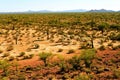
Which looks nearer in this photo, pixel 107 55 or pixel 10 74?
pixel 10 74

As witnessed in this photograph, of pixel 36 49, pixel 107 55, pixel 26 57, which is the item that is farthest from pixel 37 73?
pixel 36 49

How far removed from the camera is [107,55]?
671 inches

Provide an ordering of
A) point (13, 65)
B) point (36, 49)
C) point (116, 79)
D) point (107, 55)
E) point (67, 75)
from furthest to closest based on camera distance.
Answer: point (36, 49), point (107, 55), point (13, 65), point (67, 75), point (116, 79)

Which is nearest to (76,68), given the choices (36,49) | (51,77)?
(51,77)

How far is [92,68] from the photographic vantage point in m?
14.4

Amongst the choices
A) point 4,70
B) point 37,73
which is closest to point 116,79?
point 37,73

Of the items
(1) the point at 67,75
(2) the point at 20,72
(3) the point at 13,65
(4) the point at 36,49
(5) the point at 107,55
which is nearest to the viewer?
(1) the point at 67,75

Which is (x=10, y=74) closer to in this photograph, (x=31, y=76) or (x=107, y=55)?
(x=31, y=76)

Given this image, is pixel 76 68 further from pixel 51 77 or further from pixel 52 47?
pixel 52 47

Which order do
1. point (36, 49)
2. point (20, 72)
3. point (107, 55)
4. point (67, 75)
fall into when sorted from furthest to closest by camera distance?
Result: point (36, 49)
point (107, 55)
point (20, 72)
point (67, 75)

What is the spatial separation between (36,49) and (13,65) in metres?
6.64

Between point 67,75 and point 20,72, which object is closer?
point 67,75

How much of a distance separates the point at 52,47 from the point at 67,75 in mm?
9743

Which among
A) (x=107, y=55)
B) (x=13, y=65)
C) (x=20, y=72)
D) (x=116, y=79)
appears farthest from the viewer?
(x=107, y=55)
